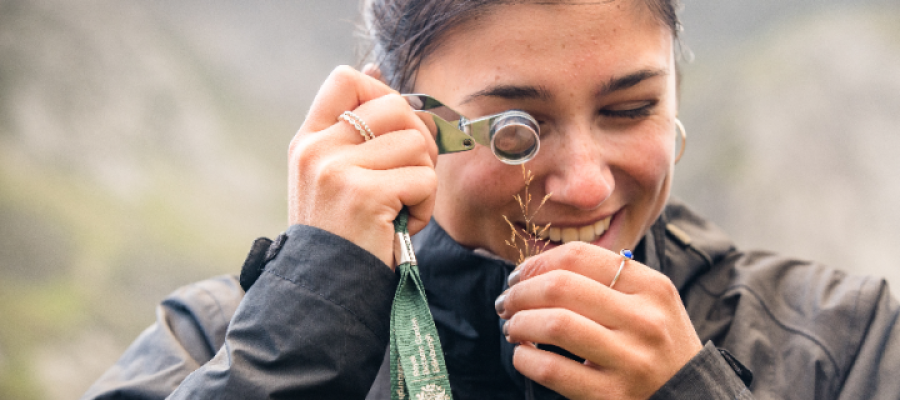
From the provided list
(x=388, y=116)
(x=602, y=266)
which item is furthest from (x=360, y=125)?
(x=602, y=266)

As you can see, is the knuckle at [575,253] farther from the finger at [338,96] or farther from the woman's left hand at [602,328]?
the finger at [338,96]

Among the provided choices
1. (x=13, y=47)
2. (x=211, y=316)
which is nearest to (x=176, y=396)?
(x=211, y=316)

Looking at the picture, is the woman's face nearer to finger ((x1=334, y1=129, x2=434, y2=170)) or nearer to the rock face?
finger ((x1=334, y1=129, x2=434, y2=170))

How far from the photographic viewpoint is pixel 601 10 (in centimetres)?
109

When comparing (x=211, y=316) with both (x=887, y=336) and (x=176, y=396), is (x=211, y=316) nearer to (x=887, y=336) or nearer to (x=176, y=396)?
(x=176, y=396)

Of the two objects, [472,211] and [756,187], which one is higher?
[472,211]

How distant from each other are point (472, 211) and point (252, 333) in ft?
1.52

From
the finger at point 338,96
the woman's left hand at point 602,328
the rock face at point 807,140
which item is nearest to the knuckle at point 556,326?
the woman's left hand at point 602,328

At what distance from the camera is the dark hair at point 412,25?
113 cm

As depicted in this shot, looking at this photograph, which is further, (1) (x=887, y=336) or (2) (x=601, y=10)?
(1) (x=887, y=336)

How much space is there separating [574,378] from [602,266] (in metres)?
0.17

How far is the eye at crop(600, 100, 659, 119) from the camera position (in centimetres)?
113

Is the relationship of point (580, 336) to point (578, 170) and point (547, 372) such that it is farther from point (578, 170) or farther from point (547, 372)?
point (578, 170)

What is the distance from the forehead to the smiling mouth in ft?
0.93
